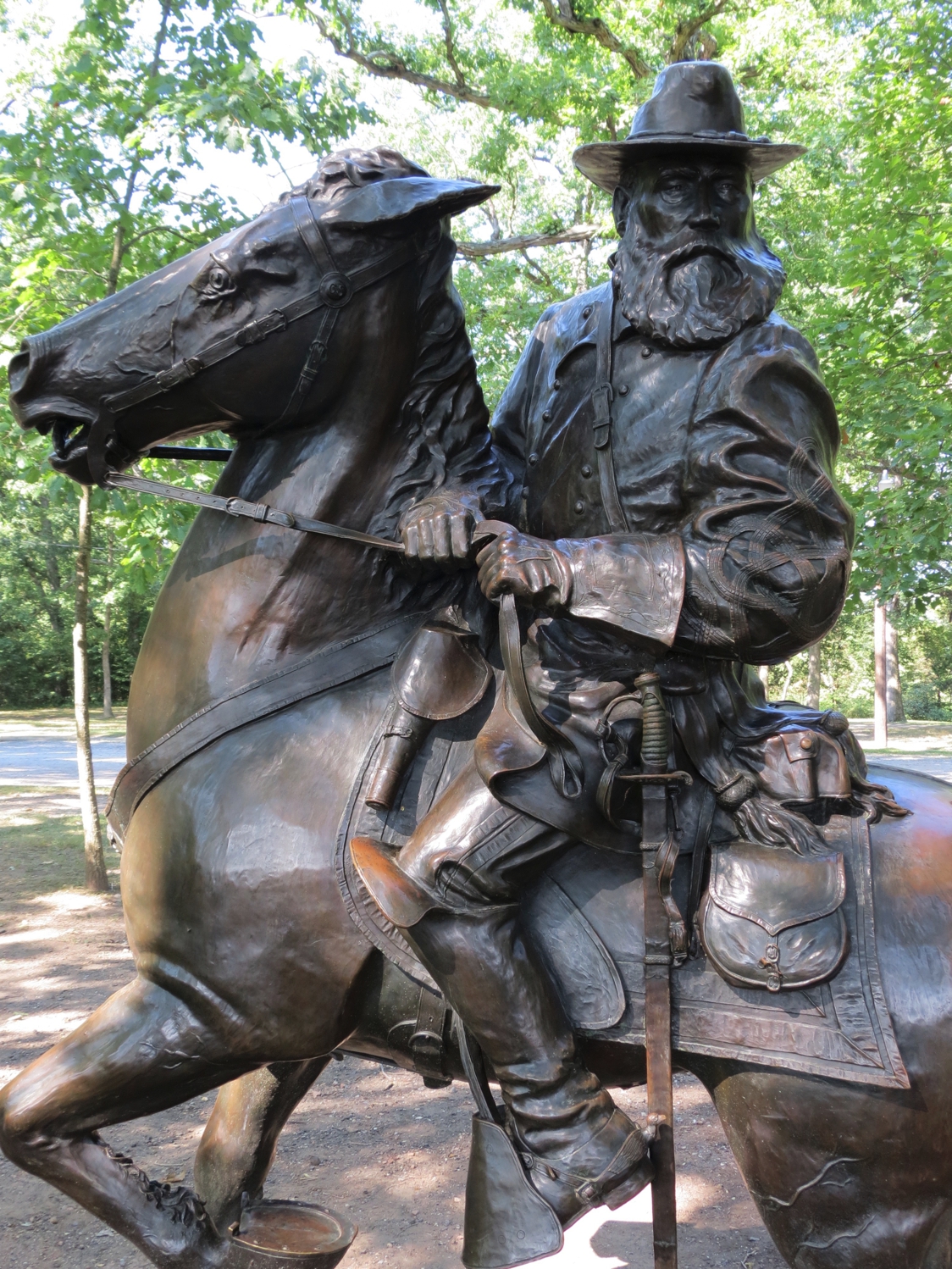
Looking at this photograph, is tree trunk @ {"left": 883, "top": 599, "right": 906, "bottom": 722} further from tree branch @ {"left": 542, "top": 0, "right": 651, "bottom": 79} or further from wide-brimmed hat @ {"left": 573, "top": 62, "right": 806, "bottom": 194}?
wide-brimmed hat @ {"left": 573, "top": 62, "right": 806, "bottom": 194}

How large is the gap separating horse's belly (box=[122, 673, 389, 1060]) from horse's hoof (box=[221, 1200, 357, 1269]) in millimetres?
569

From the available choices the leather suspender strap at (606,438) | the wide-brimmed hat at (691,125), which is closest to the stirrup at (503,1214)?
the leather suspender strap at (606,438)

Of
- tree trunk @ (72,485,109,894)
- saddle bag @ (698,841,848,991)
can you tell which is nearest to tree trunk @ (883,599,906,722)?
tree trunk @ (72,485,109,894)

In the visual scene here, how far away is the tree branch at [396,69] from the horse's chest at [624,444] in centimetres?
1264

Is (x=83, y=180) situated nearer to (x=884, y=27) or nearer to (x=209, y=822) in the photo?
(x=209, y=822)

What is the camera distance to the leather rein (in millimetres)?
2172

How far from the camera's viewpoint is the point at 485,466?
95.3 inches

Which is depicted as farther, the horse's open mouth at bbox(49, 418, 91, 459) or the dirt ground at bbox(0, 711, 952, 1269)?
the dirt ground at bbox(0, 711, 952, 1269)

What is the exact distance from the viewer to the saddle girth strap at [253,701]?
2.19 meters

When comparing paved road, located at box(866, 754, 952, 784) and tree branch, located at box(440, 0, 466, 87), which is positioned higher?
tree branch, located at box(440, 0, 466, 87)

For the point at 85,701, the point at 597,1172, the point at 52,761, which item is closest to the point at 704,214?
the point at 597,1172

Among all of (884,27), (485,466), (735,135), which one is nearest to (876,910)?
(485,466)

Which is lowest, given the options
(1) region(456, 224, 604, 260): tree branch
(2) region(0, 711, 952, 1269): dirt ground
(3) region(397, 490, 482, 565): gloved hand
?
(2) region(0, 711, 952, 1269): dirt ground

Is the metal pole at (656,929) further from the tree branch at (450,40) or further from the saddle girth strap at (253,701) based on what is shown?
the tree branch at (450,40)
